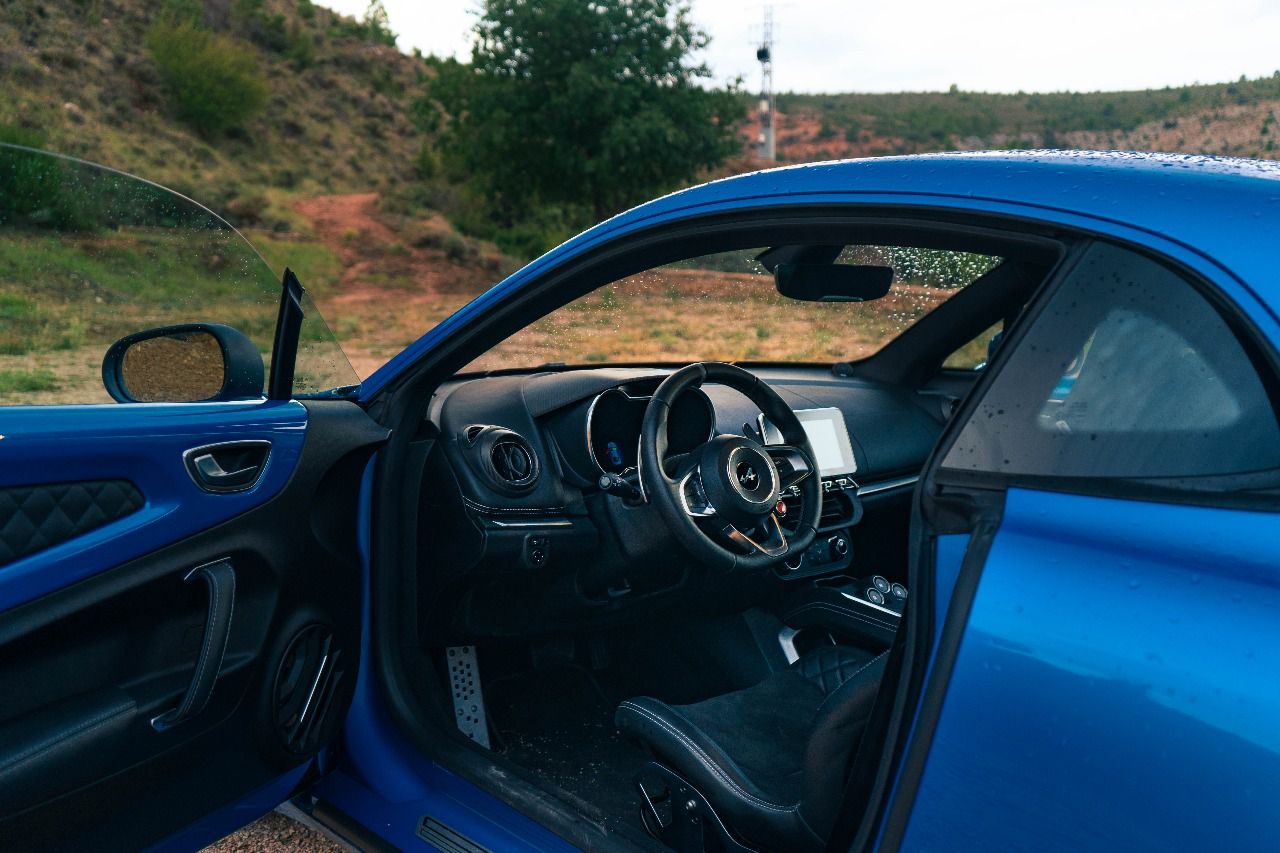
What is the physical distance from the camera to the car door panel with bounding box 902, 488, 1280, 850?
1065 millimetres

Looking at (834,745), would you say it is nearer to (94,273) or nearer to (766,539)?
(766,539)

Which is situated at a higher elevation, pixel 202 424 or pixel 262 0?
pixel 262 0

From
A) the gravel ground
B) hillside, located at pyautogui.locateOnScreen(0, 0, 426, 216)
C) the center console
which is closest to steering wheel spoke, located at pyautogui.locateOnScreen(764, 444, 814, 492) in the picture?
the center console

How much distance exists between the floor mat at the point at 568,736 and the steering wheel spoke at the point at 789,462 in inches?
34.6

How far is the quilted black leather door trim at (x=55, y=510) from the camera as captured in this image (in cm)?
167

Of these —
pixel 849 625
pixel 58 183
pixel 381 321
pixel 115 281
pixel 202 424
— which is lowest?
pixel 381 321

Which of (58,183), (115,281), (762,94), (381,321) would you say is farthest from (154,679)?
(762,94)

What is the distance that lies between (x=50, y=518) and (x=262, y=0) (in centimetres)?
6029

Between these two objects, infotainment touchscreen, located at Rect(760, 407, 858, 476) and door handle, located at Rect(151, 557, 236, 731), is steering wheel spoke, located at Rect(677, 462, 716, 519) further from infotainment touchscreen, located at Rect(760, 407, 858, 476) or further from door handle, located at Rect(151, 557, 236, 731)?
door handle, located at Rect(151, 557, 236, 731)

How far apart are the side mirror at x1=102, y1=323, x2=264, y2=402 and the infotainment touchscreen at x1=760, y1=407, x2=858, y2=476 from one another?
1.52 meters

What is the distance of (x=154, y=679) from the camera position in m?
1.87

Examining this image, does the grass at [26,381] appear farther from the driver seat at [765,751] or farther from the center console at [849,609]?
the center console at [849,609]

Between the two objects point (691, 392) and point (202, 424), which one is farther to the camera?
point (691, 392)

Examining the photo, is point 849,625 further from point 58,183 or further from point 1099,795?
point 58,183
